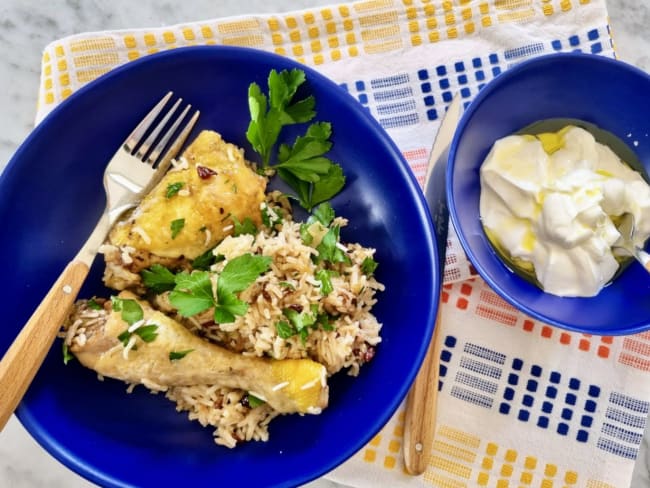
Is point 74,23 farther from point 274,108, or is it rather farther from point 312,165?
point 312,165

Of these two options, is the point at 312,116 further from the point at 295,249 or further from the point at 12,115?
the point at 12,115

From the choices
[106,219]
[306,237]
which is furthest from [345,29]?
[106,219]

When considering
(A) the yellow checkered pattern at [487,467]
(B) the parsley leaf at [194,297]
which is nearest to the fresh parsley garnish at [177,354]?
(B) the parsley leaf at [194,297]

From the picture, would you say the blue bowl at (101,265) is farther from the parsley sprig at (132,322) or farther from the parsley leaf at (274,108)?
the parsley sprig at (132,322)

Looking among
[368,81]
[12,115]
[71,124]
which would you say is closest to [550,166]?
[368,81]

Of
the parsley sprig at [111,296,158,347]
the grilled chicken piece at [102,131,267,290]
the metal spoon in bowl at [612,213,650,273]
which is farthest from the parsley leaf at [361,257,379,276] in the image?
the metal spoon in bowl at [612,213,650,273]

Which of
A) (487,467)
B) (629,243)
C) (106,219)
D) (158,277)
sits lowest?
(487,467)
